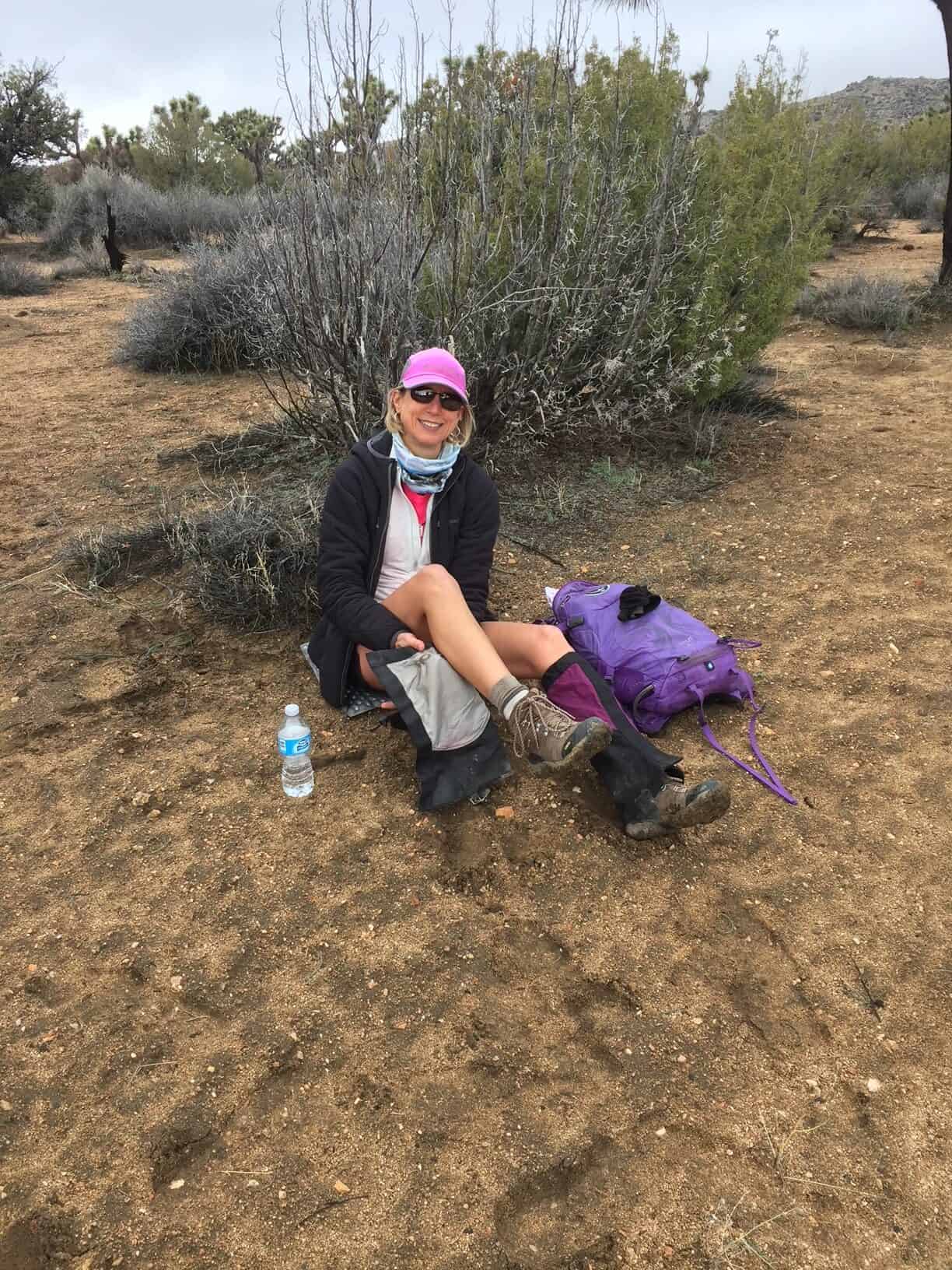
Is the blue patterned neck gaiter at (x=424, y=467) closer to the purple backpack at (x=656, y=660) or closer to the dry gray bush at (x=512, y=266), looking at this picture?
the purple backpack at (x=656, y=660)

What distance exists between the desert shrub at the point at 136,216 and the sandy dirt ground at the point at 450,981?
1393 centimetres

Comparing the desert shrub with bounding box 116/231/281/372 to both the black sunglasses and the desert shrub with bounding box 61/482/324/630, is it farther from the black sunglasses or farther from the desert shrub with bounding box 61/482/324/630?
the black sunglasses

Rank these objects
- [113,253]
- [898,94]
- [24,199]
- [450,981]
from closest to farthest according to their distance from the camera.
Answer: [450,981] < [113,253] < [24,199] < [898,94]

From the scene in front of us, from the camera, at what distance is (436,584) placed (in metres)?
2.66

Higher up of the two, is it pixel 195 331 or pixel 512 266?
pixel 512 266

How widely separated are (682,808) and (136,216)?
1697cm

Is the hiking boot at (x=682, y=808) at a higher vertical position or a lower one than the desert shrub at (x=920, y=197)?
lower

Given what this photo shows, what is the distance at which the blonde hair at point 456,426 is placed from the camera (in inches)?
110

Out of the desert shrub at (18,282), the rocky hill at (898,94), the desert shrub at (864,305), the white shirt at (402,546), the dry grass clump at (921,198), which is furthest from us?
the rocky hill at (898,94)

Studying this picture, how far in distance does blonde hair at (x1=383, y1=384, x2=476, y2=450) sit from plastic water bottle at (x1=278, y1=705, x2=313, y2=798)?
3.09ft

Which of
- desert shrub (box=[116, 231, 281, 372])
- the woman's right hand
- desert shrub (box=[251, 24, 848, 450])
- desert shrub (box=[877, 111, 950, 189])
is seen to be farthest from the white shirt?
desert shrub (box=[877, 111, 950, 189])

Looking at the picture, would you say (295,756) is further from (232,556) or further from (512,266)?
(512,266)

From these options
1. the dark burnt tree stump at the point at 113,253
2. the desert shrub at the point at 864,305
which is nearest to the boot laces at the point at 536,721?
the desert shrub at the point at 864,305

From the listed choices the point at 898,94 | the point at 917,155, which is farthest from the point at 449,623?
the point at 898,94
